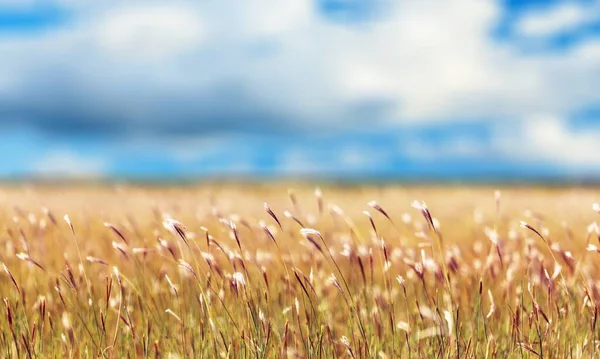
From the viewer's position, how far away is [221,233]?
30.8 ft

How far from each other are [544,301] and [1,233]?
636 cm

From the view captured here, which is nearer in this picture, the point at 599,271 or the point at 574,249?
the point at 599,271

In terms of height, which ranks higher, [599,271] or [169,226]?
[169,226]

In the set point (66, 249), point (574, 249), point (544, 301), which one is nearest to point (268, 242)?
point (66, 249)

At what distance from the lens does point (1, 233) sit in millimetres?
8094

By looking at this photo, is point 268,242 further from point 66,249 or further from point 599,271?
point 599,271

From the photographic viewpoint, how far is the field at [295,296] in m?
3.39

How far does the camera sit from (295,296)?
393 centimetres

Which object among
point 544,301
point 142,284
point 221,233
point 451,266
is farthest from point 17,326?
point 221,233

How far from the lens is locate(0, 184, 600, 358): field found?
339cm

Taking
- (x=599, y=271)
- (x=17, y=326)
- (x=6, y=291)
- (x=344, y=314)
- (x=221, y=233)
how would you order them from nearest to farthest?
(x=17, y=326)
(x=344, y=314)
(x=6, y=291)
(x=599, y=271)
(x=221, y=233)

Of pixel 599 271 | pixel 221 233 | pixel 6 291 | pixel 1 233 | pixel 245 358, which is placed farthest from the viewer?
pixel 221 233

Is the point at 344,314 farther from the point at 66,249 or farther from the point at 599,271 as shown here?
the point at 66,249

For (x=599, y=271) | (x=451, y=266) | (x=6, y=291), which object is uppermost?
(x=451, y=266)
